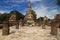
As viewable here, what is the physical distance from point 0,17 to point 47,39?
34.8 meters

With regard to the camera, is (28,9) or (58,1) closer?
(58,1)

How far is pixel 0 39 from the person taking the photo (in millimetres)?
10711

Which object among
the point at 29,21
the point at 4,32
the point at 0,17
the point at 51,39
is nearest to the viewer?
the point at 51,39

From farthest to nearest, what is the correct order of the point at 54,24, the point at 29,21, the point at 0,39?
the point at 29,21 → the point at 54,24 → the point at 0,39

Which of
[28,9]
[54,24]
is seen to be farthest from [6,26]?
[28,9]

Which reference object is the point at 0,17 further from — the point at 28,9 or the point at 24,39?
the point at 24,39

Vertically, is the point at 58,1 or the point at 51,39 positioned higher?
the point at 58,1

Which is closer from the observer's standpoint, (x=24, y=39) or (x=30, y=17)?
(x=24, y=39)

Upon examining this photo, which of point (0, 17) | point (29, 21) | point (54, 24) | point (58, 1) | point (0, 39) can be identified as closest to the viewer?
point (0, 39)

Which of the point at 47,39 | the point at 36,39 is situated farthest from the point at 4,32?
the point at 47,39

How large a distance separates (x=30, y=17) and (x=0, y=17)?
1294 cm

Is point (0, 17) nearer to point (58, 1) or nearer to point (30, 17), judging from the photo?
point (30, 17)

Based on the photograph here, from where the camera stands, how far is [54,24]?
11633 millimetres

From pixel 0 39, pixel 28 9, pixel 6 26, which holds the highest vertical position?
pixel 28 9
